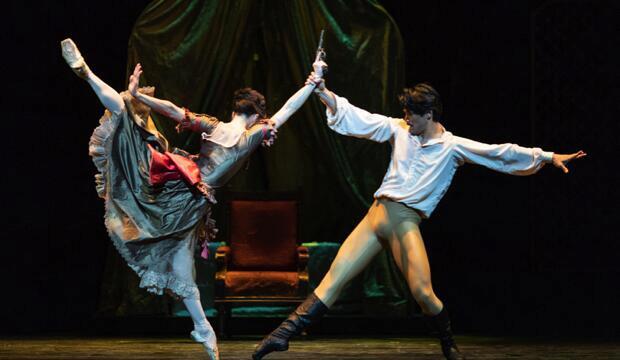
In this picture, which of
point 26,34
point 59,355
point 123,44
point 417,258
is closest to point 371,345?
point 417,258

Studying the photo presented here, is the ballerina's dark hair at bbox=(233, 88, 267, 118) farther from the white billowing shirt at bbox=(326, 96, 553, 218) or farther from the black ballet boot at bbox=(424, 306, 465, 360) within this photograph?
the black ballet boot at bbox=(424, 306, 465, 360)

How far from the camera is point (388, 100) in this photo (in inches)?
301

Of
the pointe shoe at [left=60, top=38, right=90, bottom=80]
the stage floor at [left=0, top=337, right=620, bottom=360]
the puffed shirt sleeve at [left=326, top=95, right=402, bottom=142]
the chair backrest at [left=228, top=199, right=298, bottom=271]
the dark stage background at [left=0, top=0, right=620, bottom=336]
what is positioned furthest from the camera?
the dark stage background at [left=0, top=0, right=620, bottom=336]

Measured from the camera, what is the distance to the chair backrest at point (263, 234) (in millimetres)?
7375

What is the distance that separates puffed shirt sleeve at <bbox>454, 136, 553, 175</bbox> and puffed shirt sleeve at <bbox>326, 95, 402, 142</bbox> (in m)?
0.37

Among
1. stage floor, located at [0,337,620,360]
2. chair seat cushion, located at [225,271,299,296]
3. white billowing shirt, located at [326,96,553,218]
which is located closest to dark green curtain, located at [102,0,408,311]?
chair seat cushion, located at [225,271,299,296]

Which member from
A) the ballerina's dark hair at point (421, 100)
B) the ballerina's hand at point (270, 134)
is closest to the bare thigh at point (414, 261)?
the ballerina's dark hair at point (421, 100)

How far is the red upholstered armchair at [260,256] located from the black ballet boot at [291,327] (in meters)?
1.66

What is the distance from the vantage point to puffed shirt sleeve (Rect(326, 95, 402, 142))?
17.7 ft

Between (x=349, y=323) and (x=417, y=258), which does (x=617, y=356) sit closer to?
(x=417, y=258)

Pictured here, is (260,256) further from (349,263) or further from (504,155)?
(504,155)

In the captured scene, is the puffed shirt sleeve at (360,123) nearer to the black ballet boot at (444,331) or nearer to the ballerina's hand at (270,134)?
the ballerina's hand at (270,134)

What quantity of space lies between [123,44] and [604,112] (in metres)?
3.91

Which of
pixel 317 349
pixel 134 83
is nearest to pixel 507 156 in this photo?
pixel 317 349
